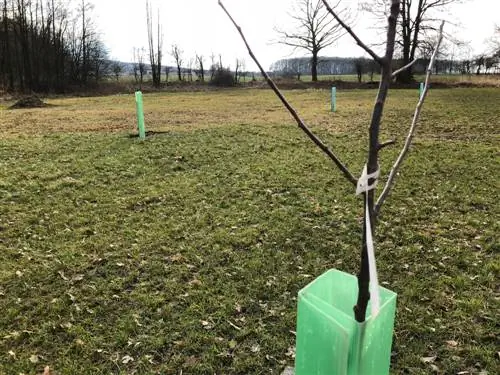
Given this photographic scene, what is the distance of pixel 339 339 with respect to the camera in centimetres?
114

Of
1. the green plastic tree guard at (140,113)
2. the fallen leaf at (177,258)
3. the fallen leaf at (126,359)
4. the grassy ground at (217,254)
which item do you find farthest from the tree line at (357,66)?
the fallen leaf at (126,359)

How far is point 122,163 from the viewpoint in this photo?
7.35 meters

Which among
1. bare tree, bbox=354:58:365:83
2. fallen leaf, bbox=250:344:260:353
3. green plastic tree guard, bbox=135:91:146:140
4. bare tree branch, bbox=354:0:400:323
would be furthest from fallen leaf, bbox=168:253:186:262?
bare tree, bbox=354:58:365:83

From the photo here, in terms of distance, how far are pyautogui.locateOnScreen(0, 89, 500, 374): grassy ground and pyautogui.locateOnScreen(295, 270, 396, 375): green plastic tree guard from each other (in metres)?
1.44

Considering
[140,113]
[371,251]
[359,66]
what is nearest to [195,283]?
[371,251]

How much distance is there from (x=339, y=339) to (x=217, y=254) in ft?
9.68

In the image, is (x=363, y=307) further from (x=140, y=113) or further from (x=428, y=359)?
(x=140, y=113)

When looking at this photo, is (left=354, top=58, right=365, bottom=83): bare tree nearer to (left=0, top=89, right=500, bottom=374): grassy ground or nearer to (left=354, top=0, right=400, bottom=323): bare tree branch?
(left=0, top=89, right=500, bottom=374): grassy ground

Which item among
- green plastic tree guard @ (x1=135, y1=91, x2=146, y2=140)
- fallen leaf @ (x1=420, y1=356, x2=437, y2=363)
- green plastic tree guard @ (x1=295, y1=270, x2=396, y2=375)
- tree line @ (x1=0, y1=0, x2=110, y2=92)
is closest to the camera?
green plastic tree guard @ (x1=295, y1=270, x2=396, y2=375)

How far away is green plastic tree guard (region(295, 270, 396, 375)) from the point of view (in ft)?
3.73

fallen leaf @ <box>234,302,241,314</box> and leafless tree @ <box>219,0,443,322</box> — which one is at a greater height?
leafless tree @ <box>219,0,443,322</box>

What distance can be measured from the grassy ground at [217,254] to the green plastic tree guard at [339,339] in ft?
4.74

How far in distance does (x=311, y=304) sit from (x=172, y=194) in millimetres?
4732

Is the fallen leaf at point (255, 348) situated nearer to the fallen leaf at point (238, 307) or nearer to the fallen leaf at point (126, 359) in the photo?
the fallen leaf at point (238, 307)
